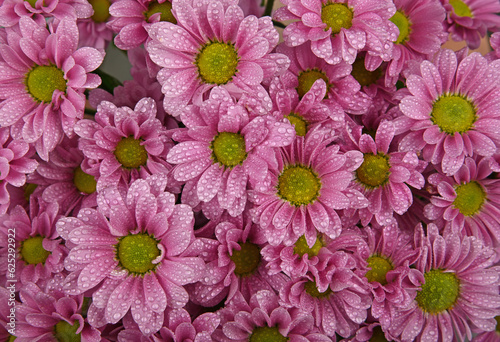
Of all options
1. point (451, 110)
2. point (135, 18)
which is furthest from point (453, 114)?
point (135, 18)

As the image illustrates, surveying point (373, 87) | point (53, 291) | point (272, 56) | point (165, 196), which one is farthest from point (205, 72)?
point (53, 291)

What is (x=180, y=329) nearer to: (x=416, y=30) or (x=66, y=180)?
(x=66, y=180)

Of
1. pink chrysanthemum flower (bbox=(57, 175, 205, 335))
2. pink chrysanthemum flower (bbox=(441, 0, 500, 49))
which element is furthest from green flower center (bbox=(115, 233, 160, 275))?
pink chrysanthemum flower (bbox=(441, 0, 500, 49))

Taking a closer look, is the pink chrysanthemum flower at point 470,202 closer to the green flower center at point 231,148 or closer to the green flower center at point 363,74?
the green flower center at point 363,74

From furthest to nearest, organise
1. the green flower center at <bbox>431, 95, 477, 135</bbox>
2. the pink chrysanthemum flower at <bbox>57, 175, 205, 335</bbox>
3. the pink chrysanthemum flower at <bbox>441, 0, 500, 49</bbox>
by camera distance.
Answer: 1. the pink chrysanthemum flower at <bbox>441, 0, 500, 49</bbox>
2. the green flower center at <bbox>431, 95, 477, 135</bbox>
3. the pink chrysanthemum flower at <bbox>57, 175, 205, 335</bbox>

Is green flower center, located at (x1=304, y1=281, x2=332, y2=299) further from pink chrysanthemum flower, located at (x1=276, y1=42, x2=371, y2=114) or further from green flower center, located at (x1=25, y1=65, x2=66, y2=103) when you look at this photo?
green flower center, located at (x1=25, y1=65, x2=66, y2=103)

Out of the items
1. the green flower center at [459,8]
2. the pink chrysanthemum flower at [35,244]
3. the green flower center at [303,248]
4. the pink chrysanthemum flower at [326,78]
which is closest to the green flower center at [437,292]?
the green flower center at [303,248]
